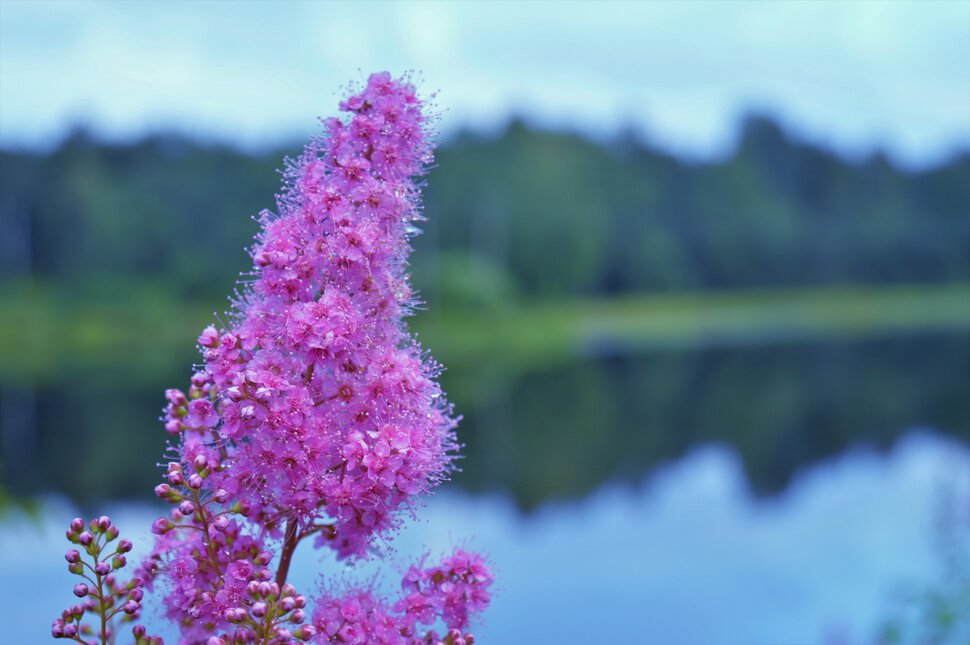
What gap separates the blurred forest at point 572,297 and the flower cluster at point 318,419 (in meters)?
4.09

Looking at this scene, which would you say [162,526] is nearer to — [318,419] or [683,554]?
[318,419]

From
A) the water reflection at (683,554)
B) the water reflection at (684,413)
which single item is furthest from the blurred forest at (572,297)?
the water reflection at (683,554)

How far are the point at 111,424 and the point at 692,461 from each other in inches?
437

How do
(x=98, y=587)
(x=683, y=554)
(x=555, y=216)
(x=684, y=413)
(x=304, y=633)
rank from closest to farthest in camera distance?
(x=304, y=633)
(x=98, y=587)
(x=683, y=554)
(x=684, y=413)
(x=555, y=216)

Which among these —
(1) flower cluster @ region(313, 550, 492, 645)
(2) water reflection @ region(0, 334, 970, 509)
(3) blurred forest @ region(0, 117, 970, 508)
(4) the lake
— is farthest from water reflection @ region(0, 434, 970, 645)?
(1) flower cluster @ region(313, 550, 492, 645)

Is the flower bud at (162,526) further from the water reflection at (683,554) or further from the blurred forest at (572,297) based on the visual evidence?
the water reflection at (683,554)

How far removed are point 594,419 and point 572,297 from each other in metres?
28.1

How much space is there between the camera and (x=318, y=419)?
2059 millimetres

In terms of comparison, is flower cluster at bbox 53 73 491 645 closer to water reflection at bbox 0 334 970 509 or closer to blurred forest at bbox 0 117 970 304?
water reflection at bbox 0 334 970 509

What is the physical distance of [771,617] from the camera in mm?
11000

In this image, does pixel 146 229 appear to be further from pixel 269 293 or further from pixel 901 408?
pixel 269 293

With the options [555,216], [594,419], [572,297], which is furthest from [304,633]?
[555,216]

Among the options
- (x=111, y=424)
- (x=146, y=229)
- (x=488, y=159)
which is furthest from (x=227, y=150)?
(x=111, y=424)

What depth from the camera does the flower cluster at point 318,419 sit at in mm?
2033
